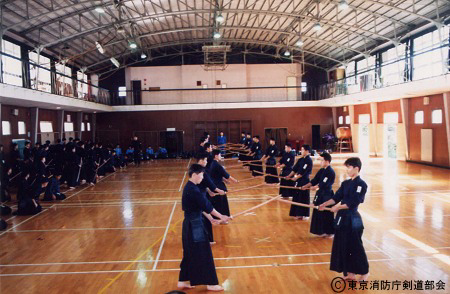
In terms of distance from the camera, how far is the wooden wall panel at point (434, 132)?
63.8 feet

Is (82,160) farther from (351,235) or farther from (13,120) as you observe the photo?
(351,235)

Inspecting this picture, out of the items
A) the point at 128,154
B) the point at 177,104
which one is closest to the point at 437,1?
the point at 177,104

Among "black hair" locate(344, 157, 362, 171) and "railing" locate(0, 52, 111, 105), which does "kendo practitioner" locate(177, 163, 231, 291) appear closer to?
"black hair" locate(344, 157, 362, 171)

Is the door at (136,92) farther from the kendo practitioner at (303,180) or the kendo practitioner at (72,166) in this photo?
the kendo practitioner at (303,180)

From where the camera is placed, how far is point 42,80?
22.3 m

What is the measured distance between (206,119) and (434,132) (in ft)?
56.3

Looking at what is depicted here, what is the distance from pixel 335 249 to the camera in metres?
6.20

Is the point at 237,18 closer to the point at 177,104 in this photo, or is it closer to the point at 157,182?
the point at 177,104

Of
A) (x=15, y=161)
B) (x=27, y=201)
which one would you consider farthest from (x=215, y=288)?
Answer: (x=15, y=161)

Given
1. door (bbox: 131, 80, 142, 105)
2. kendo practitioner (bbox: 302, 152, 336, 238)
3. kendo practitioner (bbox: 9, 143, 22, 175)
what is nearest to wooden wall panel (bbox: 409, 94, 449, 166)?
kendo practitioner (bbox: 302, 152, 336, 238)

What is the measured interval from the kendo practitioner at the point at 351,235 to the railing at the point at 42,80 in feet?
41.0

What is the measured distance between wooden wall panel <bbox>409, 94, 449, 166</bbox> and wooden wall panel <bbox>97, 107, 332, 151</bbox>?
1023cm

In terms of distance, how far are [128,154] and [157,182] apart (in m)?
11.3

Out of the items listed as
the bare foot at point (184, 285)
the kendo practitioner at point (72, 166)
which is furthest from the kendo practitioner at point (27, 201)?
the bare foot at point (184, 285)
